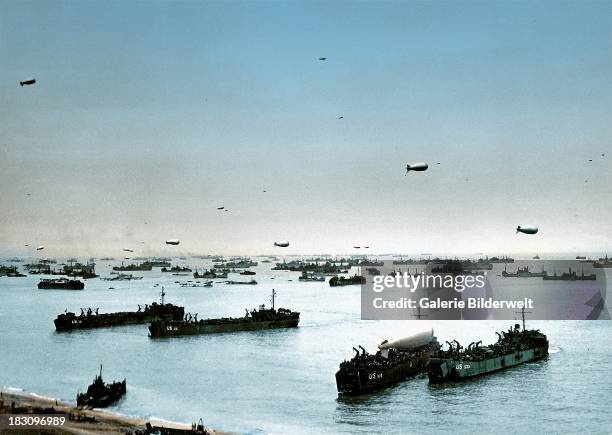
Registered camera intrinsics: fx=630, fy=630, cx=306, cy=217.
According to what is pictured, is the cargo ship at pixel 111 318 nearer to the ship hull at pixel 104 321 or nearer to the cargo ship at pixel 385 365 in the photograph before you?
the ship hull at pixel 104 321

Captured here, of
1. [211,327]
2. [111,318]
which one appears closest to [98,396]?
[211,327]

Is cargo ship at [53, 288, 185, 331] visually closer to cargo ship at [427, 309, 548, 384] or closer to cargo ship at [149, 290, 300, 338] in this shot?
cargo ship at [149, 290, 300, 338]

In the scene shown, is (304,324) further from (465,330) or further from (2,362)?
(2,362)

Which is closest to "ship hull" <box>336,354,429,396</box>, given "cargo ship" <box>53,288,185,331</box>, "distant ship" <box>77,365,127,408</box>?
"distant ship" <box>77,365,127,408</box>

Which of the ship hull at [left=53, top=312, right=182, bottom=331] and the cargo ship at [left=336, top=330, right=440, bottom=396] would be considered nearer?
the cargo ship at [left=336, top=330, right=440, bottom=396]

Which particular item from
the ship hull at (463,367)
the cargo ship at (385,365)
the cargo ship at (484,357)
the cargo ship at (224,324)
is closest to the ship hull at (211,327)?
the cargo ship at (224,324)

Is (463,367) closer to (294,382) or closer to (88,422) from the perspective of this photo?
(294,382)

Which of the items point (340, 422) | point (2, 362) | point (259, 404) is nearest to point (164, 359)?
point (2, 362)
